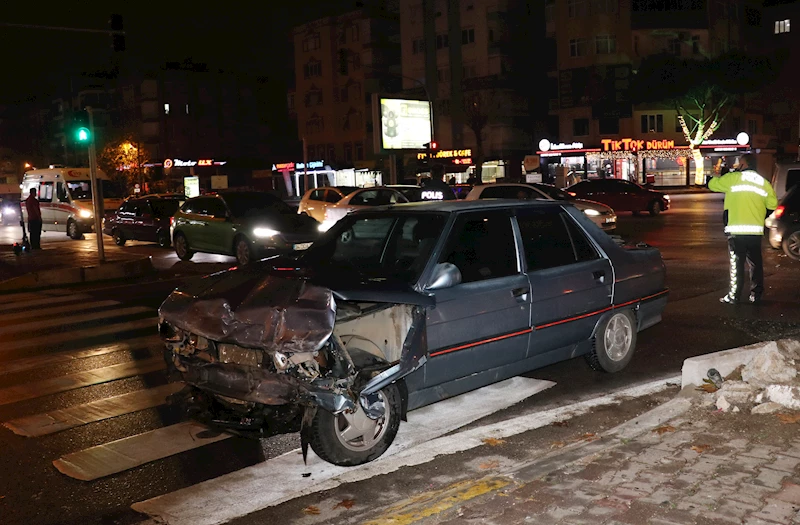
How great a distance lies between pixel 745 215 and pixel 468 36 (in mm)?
55919

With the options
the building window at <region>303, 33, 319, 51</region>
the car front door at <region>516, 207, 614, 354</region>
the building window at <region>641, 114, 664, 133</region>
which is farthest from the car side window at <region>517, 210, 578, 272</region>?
the building window at <region>303, 33, 319, 51</region>

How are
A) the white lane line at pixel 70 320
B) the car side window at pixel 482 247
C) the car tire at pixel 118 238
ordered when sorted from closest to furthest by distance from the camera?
the car side window at pixel 482 247 → the white lane line at pixel 70 320 → the car tire at pixel 118 238

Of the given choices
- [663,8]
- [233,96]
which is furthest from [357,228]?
[233,96]

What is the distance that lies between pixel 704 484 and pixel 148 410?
4.60 m

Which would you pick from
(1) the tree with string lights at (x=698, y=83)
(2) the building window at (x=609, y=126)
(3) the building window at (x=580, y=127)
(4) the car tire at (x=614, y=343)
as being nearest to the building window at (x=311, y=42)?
(3) the building window at (x=580, y=127)

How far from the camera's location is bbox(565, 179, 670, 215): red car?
31500 mm

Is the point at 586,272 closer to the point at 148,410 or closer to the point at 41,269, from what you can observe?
the point at 148,410

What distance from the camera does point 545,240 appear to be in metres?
6.92

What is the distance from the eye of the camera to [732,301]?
422 inches

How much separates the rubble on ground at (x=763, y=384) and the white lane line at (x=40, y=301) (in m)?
10.9

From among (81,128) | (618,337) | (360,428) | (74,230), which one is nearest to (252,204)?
(81,128)

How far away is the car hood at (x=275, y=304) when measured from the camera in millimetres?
5047

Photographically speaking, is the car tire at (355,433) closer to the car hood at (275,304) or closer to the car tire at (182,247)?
the car hood at (275,304)

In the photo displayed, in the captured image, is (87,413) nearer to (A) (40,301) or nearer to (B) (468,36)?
(A) (40,301)
